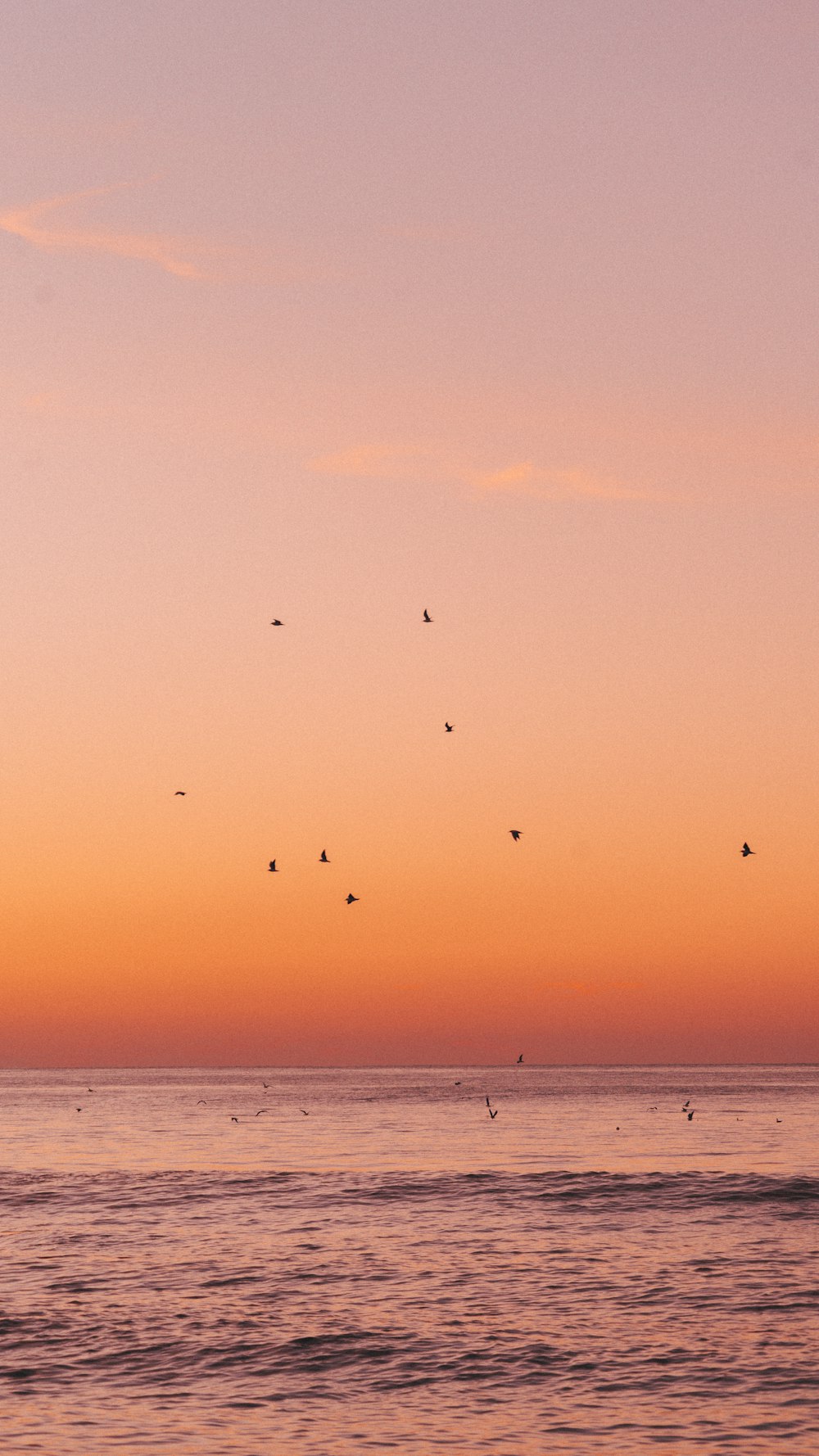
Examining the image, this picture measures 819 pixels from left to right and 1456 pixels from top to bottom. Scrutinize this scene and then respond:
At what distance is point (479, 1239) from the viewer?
4719 cm

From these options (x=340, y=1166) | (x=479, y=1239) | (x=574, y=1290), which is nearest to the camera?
(x=574, y=1290)

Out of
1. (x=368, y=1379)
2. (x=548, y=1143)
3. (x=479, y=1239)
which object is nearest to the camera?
(x=368, y=1379)

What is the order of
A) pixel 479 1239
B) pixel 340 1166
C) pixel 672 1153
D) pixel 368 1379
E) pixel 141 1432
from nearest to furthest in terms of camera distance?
1. pixel 141 1432
2. pixel 368 1379
3. pixel 479 1239
4. pixel 340 1166
5. pixel 672 1153

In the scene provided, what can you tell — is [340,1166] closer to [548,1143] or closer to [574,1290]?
[548,1143]

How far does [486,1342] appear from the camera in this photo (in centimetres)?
3156

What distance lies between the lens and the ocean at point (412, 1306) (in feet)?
82.6

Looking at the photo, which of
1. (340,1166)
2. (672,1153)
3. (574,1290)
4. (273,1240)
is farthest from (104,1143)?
(574,1290)

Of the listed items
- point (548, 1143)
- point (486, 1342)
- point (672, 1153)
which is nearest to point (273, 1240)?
point (486, 1342)

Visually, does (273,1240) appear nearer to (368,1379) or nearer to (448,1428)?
(368,1379)

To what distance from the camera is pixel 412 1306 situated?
117 ft

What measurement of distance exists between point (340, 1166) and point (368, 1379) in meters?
47.0

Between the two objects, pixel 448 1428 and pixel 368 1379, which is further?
pixel 368 1379

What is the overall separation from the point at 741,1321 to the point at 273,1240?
1922 cm

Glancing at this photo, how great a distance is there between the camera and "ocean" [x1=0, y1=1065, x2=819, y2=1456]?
82.6 ft
